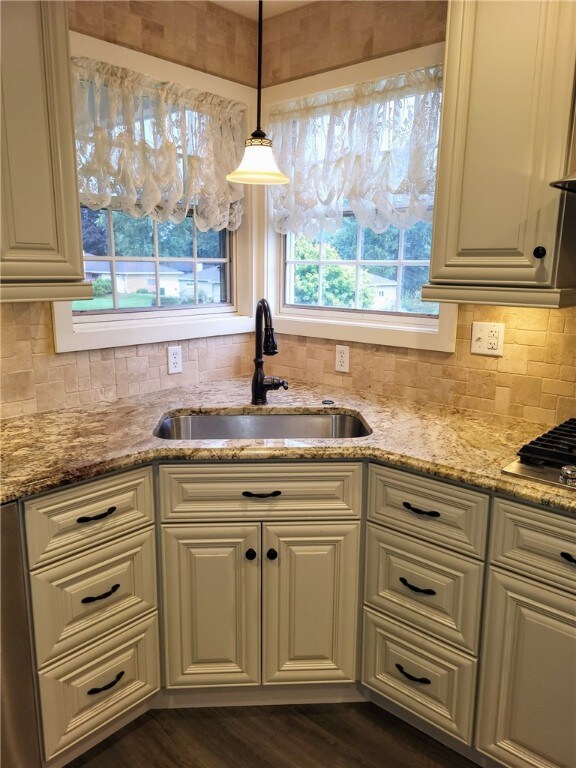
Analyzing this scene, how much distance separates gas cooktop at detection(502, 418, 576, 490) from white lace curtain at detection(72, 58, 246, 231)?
1678mm

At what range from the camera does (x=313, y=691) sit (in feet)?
6.80

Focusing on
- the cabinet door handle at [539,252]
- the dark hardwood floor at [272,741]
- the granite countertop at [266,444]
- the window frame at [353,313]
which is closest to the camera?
the granite countertop at [266,444]

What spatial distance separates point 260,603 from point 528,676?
0.84 metres

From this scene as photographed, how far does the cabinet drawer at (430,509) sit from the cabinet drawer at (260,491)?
3.1 inches

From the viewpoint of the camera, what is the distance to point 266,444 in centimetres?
187

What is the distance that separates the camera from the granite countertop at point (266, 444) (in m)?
1.58

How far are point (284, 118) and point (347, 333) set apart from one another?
1.05 metres

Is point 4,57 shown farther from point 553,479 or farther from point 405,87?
point 553,479

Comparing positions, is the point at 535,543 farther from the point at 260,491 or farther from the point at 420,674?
the point at 260,491

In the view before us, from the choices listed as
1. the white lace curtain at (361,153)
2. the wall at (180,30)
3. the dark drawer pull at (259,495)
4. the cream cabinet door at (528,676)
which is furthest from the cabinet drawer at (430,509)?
the wall at (180,30)

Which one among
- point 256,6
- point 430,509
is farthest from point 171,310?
point 430,509

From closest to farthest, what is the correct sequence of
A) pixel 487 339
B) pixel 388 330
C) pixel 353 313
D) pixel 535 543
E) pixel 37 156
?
pixel 535 543 → pixel 37 156 → pixel 487 339 → pixel 388 330 → pixel 353 313

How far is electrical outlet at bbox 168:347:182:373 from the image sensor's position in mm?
2551

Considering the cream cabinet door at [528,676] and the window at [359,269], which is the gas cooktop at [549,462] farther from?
the window at [359,269]
